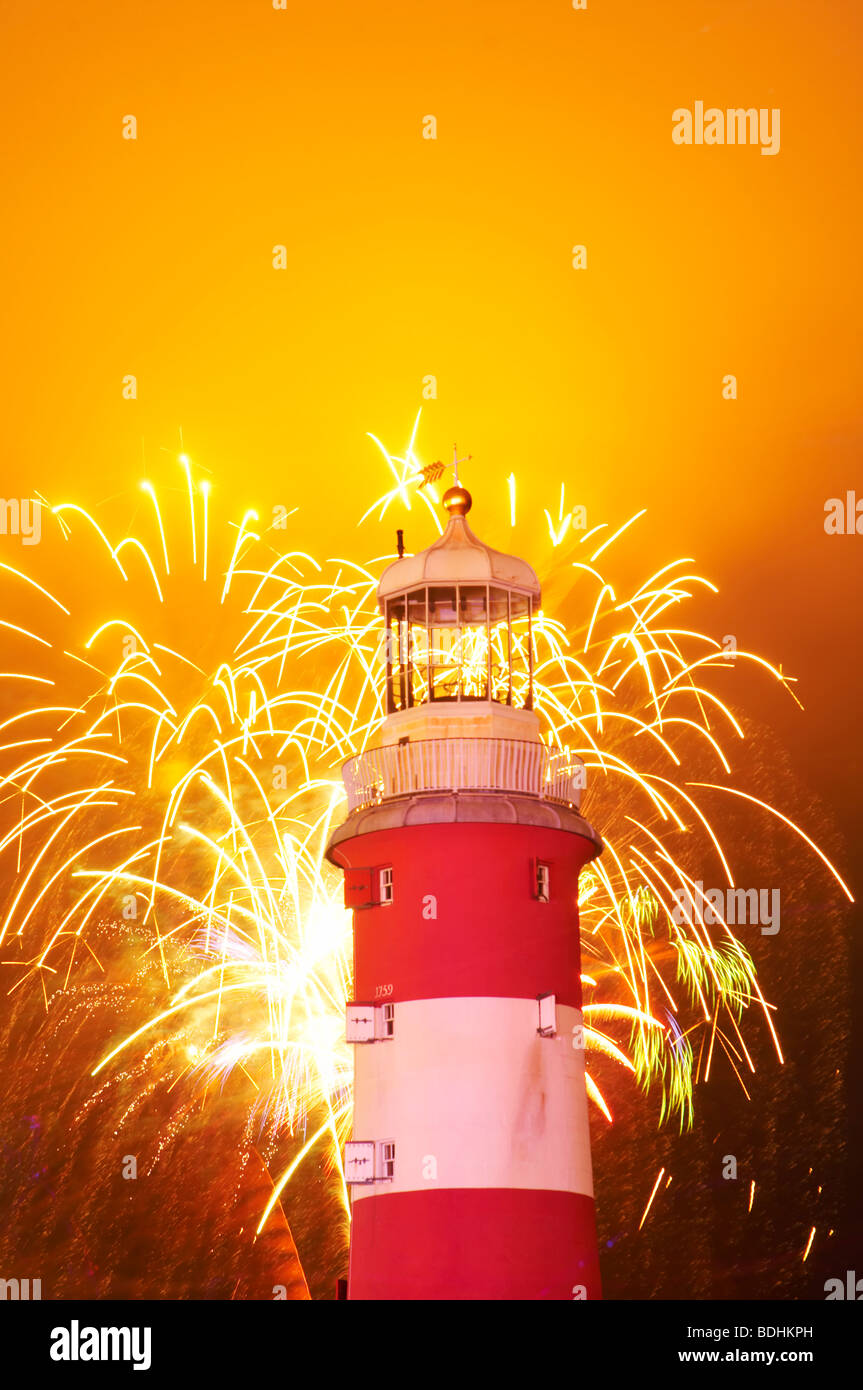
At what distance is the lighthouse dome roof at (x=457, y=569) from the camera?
135ft

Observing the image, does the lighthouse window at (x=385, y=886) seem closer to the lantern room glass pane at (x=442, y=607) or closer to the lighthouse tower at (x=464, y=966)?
A: the lighthouse tower at (x=464, y=966)

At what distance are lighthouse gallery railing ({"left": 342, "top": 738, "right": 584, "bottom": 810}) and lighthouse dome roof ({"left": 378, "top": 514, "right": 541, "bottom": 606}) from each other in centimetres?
274

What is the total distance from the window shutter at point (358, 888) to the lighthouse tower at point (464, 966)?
4 centimetres

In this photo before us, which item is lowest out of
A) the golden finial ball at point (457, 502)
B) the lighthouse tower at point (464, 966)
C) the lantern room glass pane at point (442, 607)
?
the lighthouse tower at point (464, 966)

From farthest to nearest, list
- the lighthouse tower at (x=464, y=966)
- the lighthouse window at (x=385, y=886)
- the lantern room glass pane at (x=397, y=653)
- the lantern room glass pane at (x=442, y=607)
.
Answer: the lantern room glass pane at (x=442, y=607)
the lantern room glass pane at (x=397, y=653)
the lighthouse window at (x=385, y=886)
the lighthouse tower at (x=464, y=966)

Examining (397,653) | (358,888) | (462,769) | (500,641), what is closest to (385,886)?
(358,888)

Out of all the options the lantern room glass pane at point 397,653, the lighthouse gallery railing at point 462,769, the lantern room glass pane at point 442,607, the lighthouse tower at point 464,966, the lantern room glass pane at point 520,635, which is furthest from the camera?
the lantern room glass pane at point 442,607

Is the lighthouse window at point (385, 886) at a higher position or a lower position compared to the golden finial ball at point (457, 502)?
lower

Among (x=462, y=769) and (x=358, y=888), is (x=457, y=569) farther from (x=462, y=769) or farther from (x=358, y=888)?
(x=358, y=888)

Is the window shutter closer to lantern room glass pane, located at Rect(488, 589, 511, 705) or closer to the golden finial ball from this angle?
lantern room glass pane, located at Rect(488, 589, 511, 705)

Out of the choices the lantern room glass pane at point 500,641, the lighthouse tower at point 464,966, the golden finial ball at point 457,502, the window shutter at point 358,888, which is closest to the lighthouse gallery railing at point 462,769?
the lighthouse tower at point 464,966

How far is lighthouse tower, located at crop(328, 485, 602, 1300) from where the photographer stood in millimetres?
37719

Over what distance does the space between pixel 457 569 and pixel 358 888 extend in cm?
556
